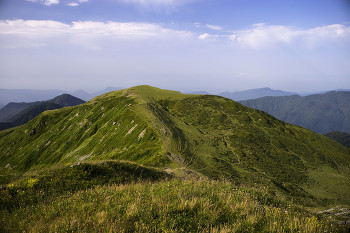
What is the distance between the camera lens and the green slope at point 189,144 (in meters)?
40.3

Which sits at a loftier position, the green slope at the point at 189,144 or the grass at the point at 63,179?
the grass at the point at 63,179

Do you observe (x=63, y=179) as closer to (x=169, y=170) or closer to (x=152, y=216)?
(x=152, y=216)

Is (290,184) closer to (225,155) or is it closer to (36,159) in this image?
(225,155)

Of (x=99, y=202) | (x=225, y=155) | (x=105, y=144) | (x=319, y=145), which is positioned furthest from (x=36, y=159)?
(x=319, y=145)

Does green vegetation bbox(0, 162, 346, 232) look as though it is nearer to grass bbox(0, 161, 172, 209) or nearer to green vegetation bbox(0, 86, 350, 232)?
green vegetation bbox(0, 86, 350, 232)

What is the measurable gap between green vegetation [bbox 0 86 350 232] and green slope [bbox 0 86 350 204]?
46cm

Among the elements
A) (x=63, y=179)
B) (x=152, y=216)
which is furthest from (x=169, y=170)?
(x=152, y=216)

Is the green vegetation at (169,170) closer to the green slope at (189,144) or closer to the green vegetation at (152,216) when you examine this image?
the green vegetation at (152,216)

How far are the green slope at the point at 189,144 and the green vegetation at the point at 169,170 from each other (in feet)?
1.51

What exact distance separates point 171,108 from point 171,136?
57.3m

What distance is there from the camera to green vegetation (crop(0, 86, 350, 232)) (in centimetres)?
629

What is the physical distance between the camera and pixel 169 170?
21875mm

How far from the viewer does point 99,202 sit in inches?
286

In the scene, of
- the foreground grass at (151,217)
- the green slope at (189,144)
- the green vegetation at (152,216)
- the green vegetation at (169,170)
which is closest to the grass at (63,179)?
the green vegetation at (169,170)
